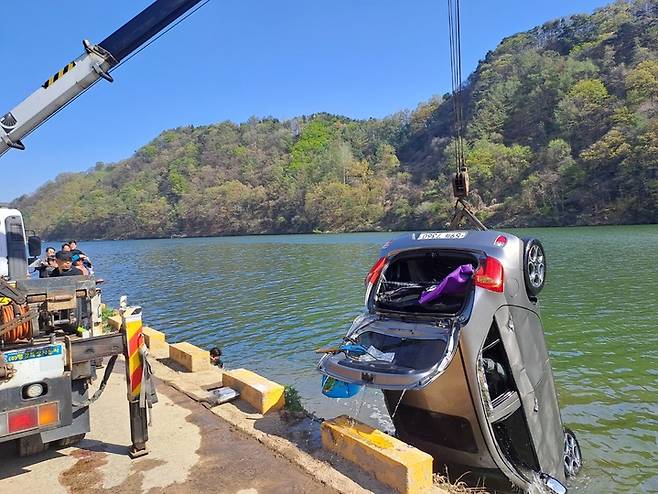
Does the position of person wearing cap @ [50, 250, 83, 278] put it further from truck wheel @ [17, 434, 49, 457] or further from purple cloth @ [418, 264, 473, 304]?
purple cloth @ [418, 264, 473, 304]

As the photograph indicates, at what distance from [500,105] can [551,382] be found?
111 m

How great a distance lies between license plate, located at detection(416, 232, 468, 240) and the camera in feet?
16.9

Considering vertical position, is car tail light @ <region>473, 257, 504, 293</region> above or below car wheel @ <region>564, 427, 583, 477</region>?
above

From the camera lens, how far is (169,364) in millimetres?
8797

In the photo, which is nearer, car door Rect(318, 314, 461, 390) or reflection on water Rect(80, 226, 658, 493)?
car door Rect(318, 314, 461, 390)

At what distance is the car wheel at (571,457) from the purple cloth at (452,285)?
9.64 feet

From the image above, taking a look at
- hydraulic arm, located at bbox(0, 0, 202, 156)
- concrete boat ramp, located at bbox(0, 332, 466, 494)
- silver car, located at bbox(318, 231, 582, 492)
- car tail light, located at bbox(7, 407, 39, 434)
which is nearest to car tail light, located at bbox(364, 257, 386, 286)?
silver car, located at bbox(318, 231, 582, 492)

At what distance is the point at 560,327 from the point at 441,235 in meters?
11.4

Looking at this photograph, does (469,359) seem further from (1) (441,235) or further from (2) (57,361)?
(2) (57,361)

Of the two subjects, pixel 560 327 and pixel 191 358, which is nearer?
pixel 191 358

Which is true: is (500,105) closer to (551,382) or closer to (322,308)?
(322,308)

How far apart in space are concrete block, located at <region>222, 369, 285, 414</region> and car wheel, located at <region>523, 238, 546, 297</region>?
334 centimetres

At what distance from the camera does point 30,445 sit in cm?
523

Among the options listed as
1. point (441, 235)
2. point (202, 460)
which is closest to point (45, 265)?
point (202, 460)
